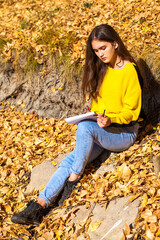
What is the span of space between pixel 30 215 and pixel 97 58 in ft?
7.05

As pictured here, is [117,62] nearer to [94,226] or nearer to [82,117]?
[82,117]

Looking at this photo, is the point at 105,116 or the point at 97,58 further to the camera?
the point at 97,58

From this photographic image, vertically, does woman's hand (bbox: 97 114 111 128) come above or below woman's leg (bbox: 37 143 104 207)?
above

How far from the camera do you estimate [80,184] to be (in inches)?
130

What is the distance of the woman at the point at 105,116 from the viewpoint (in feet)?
9.68

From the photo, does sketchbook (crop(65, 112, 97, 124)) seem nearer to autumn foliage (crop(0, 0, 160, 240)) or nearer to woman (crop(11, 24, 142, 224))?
woman (crop(11, 24, 142, 224))

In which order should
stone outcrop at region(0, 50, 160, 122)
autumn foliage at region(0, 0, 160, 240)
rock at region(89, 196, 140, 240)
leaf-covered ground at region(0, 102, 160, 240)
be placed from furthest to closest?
stone outcrop at region(0, 50, 160, 122), autumn foliage at region(0, 0, 160, 240), leaf-covered ground at region(0, 102, 160, 240), rock at region(89, 196, 140, 240)

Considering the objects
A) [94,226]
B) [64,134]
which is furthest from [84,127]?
[64,134]

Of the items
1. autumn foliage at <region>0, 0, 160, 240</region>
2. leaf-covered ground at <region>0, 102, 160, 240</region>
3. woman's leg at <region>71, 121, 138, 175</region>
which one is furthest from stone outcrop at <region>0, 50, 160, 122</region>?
woman's leg at <region>71, 121, 138, 175</region>

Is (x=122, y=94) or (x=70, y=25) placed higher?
(x=70, y=25)

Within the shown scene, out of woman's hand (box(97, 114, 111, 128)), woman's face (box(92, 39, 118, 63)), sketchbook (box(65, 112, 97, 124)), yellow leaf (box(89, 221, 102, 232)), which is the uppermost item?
woman's face (box(92, 39, 118, 63))

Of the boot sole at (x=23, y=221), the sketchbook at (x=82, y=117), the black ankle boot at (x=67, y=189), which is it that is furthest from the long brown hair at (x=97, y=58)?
the boot sole at (x=23, y=221)

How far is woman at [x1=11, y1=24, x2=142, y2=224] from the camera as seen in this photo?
9.68ft

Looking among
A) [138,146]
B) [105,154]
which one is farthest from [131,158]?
[105,154]
